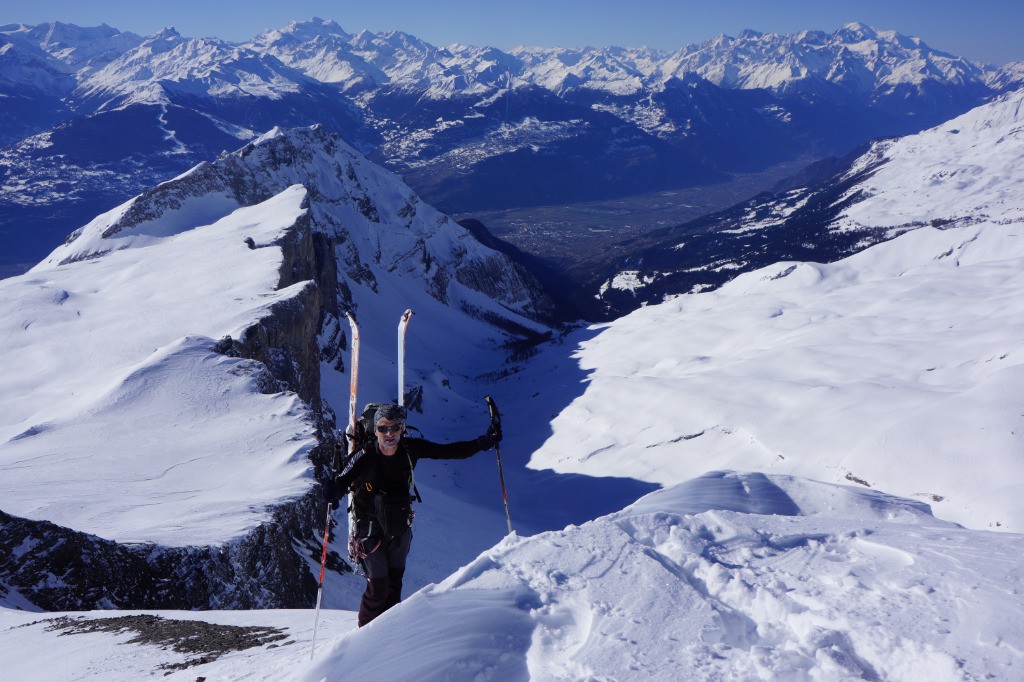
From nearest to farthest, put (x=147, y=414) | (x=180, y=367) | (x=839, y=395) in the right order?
1. (x=147, y=414)
2. (x=180, y=367)
3. (x=839, y=395)

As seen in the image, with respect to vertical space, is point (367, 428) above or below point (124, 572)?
above

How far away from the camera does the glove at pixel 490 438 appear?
9765 millimetres

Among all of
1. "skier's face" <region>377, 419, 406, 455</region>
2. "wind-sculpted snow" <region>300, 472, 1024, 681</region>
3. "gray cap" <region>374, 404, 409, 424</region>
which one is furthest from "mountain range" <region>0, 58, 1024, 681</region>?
"gray cap" <region>374, 404, 409, 424</region>

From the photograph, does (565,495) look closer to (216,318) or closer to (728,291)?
(216,318)

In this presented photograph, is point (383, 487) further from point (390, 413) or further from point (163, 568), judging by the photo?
point (163, 568)

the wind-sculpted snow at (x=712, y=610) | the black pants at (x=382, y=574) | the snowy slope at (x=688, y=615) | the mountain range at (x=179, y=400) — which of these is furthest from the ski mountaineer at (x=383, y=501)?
the mountain range at (x=179, y=400)

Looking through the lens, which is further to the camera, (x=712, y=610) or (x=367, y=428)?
(x=367, y=428)

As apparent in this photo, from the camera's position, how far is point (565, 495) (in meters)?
48.1

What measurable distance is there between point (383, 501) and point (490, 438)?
1.78 m

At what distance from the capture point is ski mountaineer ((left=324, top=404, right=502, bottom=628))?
8945mm

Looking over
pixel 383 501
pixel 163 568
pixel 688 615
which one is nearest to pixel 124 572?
pixel 163 568

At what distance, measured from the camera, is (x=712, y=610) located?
7.52 m

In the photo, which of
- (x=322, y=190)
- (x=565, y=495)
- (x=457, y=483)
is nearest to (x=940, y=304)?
(x=565, y=495)

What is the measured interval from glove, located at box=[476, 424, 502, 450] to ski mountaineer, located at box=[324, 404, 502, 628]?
536mm
